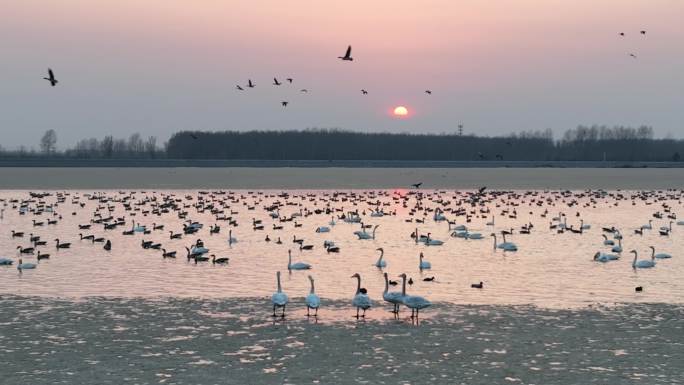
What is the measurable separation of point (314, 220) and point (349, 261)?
1854 centimetres

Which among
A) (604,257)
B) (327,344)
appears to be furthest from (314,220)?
(327,344)

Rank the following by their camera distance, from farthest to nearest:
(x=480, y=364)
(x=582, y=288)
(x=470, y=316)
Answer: (x=582, y=288) → (x=470, y=316) → (x=480, y=364)

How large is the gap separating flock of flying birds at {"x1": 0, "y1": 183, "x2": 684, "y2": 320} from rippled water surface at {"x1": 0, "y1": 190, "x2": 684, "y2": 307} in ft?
0.85

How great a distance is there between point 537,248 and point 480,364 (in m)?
19.9

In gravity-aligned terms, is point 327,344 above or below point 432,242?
below

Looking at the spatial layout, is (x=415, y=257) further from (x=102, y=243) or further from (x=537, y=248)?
(x=102, y=243)

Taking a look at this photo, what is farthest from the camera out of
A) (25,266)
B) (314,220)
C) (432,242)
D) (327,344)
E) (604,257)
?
(314,220)

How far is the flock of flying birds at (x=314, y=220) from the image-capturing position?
30656 mm

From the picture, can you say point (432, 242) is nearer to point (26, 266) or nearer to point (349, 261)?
point (349, 261)

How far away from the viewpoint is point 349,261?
31438mm

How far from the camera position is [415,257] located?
3262 cm

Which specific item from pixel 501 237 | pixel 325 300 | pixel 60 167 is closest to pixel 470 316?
pixel 325 300

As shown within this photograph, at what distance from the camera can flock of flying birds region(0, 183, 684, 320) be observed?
1207 inches

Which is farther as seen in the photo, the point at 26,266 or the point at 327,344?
the point at 26,266
